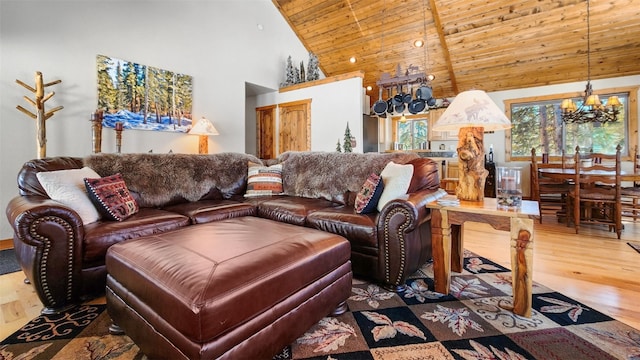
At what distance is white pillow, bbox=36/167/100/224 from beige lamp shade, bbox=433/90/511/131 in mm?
2450

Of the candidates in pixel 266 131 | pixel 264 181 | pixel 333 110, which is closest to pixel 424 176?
pixel 264 181

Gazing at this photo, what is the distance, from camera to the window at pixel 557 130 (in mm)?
5414

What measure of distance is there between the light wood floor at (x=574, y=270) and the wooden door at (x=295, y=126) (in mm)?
3318

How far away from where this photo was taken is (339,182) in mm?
2803

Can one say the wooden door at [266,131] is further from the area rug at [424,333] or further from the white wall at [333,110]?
the area rug at [424,333]

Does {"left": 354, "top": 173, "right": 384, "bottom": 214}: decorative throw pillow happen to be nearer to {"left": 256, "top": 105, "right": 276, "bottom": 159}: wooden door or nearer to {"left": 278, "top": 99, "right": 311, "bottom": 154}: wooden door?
{"left": 278, "top": 99, "right": 311, "bottom": 154}: wooden door

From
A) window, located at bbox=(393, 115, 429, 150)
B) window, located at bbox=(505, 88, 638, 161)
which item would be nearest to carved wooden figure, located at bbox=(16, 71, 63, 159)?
window, located at bbox=(393, 115, 429, 150)

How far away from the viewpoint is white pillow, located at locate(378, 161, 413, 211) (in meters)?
2.14

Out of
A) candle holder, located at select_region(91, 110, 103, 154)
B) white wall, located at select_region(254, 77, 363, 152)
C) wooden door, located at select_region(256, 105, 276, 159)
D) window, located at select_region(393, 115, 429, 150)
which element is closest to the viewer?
candle holder, located at select_region(91, 110, 103, 154)

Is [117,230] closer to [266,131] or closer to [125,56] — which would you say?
[125,56]

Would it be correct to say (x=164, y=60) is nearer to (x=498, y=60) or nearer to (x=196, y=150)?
(x=196, y=150)

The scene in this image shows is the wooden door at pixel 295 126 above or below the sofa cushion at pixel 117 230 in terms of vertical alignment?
above

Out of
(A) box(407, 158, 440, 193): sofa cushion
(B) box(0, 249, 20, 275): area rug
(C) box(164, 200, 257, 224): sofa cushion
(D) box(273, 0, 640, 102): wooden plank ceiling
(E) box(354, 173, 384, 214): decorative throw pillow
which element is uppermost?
(D) box(273, 0, 640, 102): wooden plank ceiling

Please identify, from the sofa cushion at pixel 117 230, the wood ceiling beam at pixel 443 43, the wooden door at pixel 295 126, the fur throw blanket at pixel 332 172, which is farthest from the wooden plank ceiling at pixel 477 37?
the sofa cushion at pixel 117 230
